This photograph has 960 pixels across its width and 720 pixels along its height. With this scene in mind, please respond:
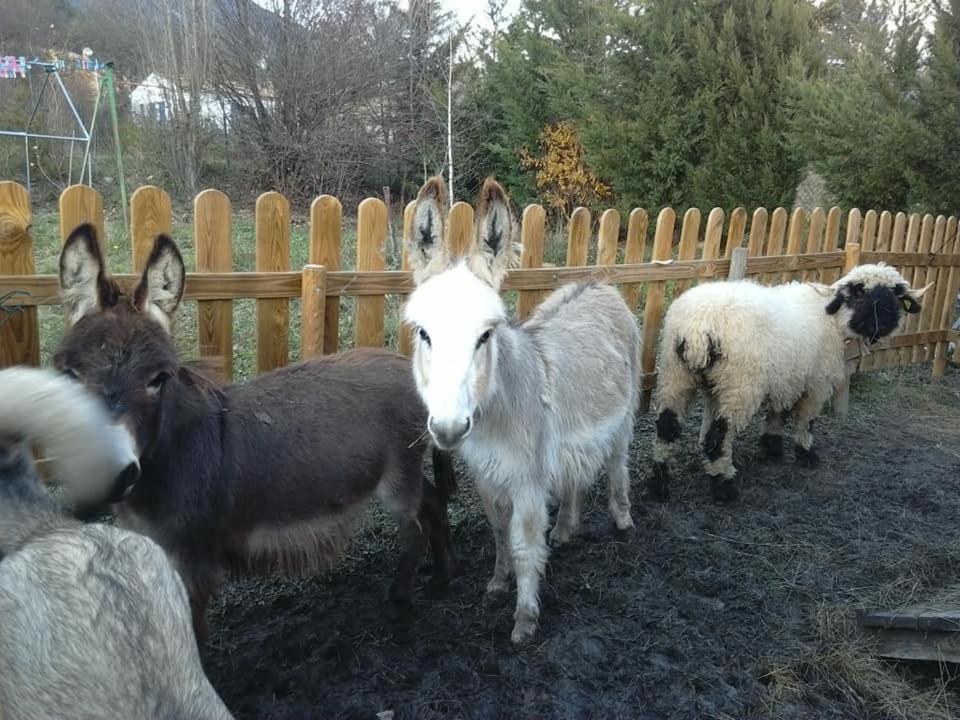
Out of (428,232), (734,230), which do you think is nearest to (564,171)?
(734,230)

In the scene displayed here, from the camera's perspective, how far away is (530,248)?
5398mm

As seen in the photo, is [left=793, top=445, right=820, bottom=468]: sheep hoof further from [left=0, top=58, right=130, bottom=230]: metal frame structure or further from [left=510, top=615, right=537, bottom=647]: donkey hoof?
[left=0, top=58, right=130, bottom=230]: metal frame structure

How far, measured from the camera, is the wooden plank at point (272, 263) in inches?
154

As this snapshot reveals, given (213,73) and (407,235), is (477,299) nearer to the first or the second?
(407,235)

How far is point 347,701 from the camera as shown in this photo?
2818 mm

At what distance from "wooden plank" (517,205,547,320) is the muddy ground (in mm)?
1584

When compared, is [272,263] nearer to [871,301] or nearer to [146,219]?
[146,219]

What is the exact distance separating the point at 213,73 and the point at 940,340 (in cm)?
1428

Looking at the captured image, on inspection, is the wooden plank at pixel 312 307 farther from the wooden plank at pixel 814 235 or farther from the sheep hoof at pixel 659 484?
the wooden plank at pixel 814 235

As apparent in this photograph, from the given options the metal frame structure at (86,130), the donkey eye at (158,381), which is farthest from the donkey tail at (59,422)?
the metal frame structure at (86,130)

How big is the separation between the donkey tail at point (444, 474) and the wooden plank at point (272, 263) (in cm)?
123

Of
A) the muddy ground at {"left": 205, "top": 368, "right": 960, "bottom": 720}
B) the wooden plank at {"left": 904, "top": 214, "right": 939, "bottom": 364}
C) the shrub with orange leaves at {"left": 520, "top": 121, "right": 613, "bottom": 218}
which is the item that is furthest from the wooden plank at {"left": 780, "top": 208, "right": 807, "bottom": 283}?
the shrub with orange leaves at {"left": 520, "top": 121, "right": 613, "bottom": 218}

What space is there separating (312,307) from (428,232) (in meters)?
1.15

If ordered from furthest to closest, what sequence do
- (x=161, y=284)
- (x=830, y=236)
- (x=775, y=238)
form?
(x=830, y=236), (x=775, y=238), (x=161, y=284)
